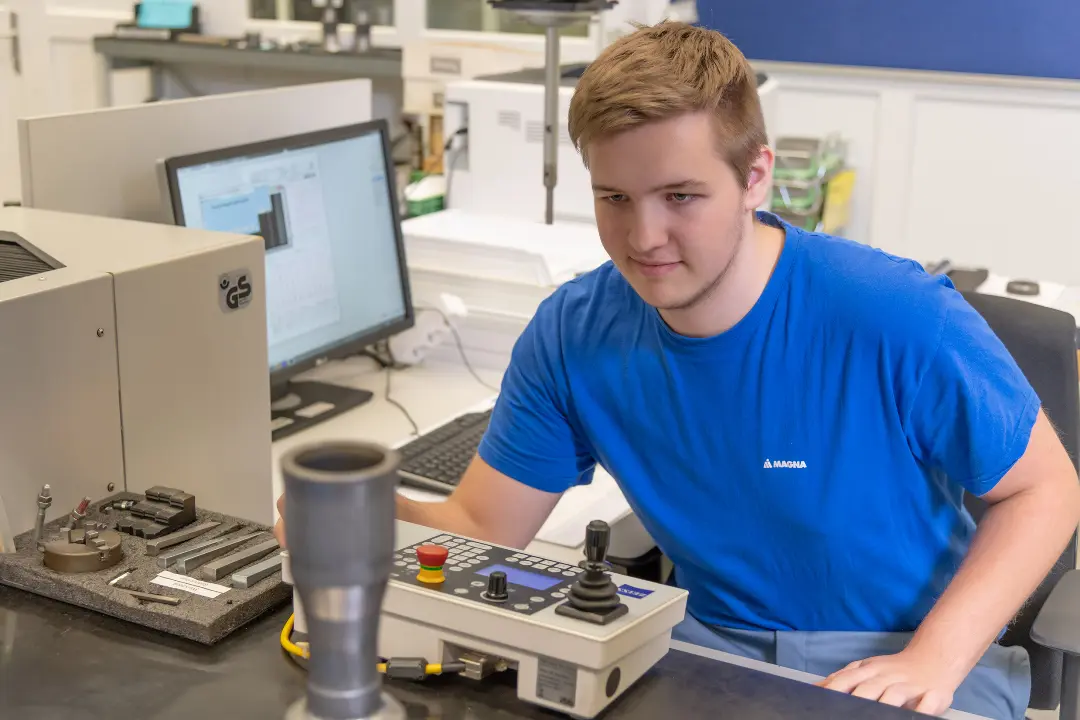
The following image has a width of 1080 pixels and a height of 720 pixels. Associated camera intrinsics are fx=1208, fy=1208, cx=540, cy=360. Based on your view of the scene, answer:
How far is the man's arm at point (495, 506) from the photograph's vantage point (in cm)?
137

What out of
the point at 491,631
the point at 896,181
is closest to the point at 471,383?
the point at 491,631

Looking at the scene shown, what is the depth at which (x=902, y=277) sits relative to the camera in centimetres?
127

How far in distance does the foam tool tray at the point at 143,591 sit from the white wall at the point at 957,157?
3086mm

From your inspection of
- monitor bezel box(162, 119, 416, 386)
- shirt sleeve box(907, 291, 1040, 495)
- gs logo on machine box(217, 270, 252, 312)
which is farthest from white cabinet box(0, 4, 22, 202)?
shirt sleeve box(907, 291, 1040, 495)

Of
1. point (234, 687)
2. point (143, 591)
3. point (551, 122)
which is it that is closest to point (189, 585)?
point (143, 591)

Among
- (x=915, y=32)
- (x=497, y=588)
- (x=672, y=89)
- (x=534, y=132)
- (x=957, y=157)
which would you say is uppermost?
(x=915, y=32)

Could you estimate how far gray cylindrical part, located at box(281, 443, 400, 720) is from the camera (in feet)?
1.69

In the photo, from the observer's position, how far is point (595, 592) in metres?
0.90

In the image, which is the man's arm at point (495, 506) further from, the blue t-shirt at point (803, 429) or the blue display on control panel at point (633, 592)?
the blue display on control panel at point (633, 592)

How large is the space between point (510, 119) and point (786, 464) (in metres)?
1.33

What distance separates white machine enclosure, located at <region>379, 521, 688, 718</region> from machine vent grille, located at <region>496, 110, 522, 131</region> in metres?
1.57

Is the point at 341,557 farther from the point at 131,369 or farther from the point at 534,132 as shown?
the point at 534,132

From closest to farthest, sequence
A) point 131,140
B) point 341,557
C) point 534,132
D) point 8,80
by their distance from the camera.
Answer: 1. point 341,557
2. point 131,140
3. point 534,132
4. point 8,80

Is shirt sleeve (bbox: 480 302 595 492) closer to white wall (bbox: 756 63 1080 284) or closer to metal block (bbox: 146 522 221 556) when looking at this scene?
metal block (bbox: 146 522 221 556)
